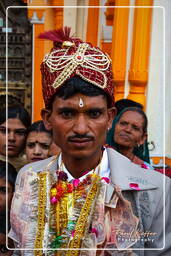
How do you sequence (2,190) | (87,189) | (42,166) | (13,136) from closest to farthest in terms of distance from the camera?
(87,189)
(42,166)
(2,190)
(13,136)

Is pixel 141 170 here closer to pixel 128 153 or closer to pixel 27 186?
pixel 27 186

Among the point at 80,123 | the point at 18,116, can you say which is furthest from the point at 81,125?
the point at 18,116

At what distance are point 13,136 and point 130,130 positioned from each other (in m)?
0.79

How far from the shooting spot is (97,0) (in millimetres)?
4754

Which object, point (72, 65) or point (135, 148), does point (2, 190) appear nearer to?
point (135, 148)

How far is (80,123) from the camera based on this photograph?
1401mm

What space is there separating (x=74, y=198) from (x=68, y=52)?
532 mm

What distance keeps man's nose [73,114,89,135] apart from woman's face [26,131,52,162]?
1239mm

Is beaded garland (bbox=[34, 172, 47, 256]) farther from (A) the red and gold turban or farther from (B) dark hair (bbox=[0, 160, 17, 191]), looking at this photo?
(B) dark hair (bbox=[0, 160, 17, 191])

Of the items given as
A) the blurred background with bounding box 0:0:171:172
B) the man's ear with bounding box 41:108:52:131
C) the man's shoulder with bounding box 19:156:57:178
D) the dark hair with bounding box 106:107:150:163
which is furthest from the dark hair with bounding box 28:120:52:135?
the man's ear with bounding box 41:108:52:131

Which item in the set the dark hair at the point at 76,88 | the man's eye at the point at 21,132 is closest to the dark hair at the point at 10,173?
the man's eye at the point at 21,132

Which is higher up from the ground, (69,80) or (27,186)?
(69,80)

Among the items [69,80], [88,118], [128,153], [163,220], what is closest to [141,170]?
[163,220]

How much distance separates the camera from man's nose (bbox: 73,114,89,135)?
139 centimetres
